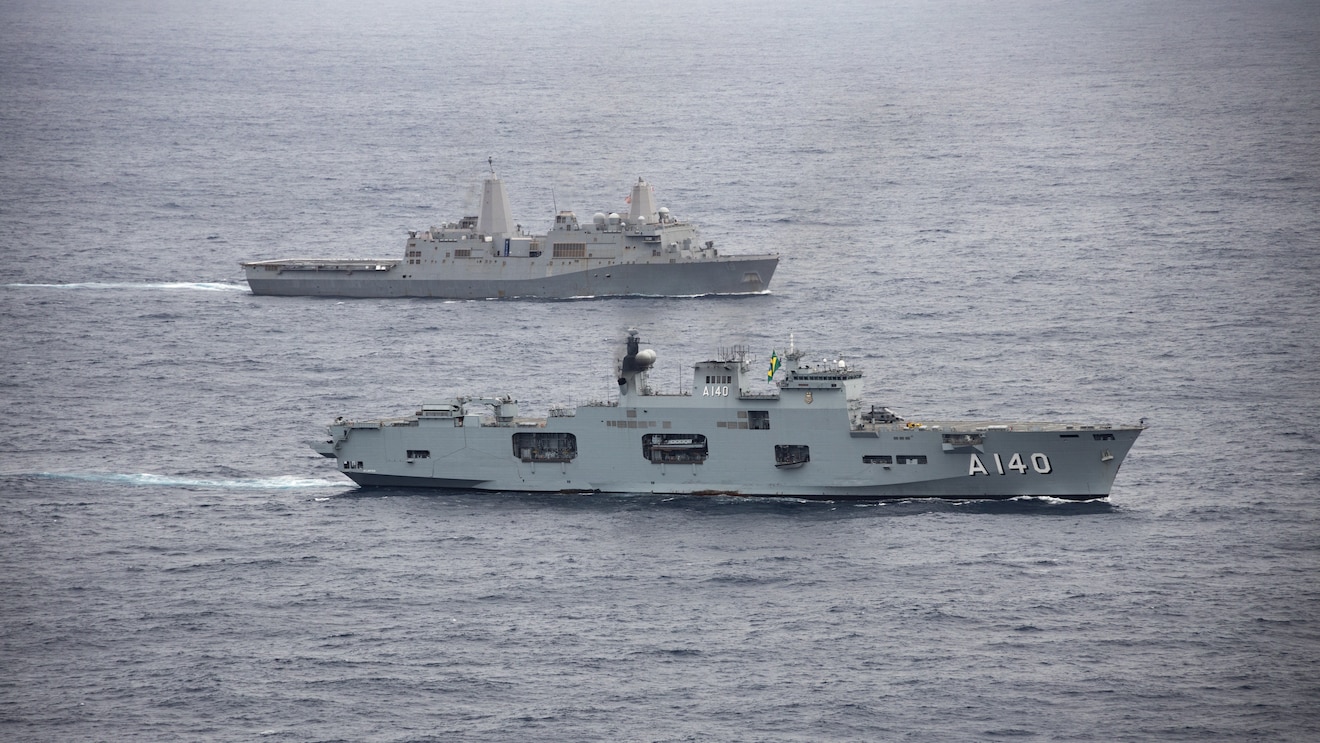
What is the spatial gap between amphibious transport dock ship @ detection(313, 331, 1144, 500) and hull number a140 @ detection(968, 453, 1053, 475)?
2.3 inches

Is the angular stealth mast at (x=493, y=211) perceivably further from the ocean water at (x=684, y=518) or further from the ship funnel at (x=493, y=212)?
the ocean water at (x=684, y=518)

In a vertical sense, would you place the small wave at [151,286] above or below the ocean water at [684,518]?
above

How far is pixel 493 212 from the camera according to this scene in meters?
138

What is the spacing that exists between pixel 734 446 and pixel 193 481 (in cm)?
2432

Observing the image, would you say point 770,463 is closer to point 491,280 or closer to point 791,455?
point 791,455

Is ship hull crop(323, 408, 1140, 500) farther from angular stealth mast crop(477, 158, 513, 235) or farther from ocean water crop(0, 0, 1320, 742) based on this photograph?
angular stealth mast crop(477, 158, 513, 235)

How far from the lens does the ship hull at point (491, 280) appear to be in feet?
429

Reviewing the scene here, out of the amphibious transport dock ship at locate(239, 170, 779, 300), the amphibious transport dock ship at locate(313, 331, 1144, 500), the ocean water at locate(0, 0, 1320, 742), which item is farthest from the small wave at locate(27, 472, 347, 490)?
the amphibious transport dock ship at locate(239, 170, 779, 300)

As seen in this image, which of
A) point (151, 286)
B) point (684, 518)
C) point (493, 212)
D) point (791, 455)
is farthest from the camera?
point (493, 212)

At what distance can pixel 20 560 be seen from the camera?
79375 mm

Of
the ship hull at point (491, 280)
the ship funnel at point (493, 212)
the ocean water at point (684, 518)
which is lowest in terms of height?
the ocean water at point (684, 518)

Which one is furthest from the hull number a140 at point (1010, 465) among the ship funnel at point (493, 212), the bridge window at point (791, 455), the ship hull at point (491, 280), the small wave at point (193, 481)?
the ship funnel at point (493, 212)

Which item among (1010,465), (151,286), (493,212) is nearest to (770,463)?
(1010,465)

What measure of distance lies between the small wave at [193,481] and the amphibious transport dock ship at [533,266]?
142 feet
